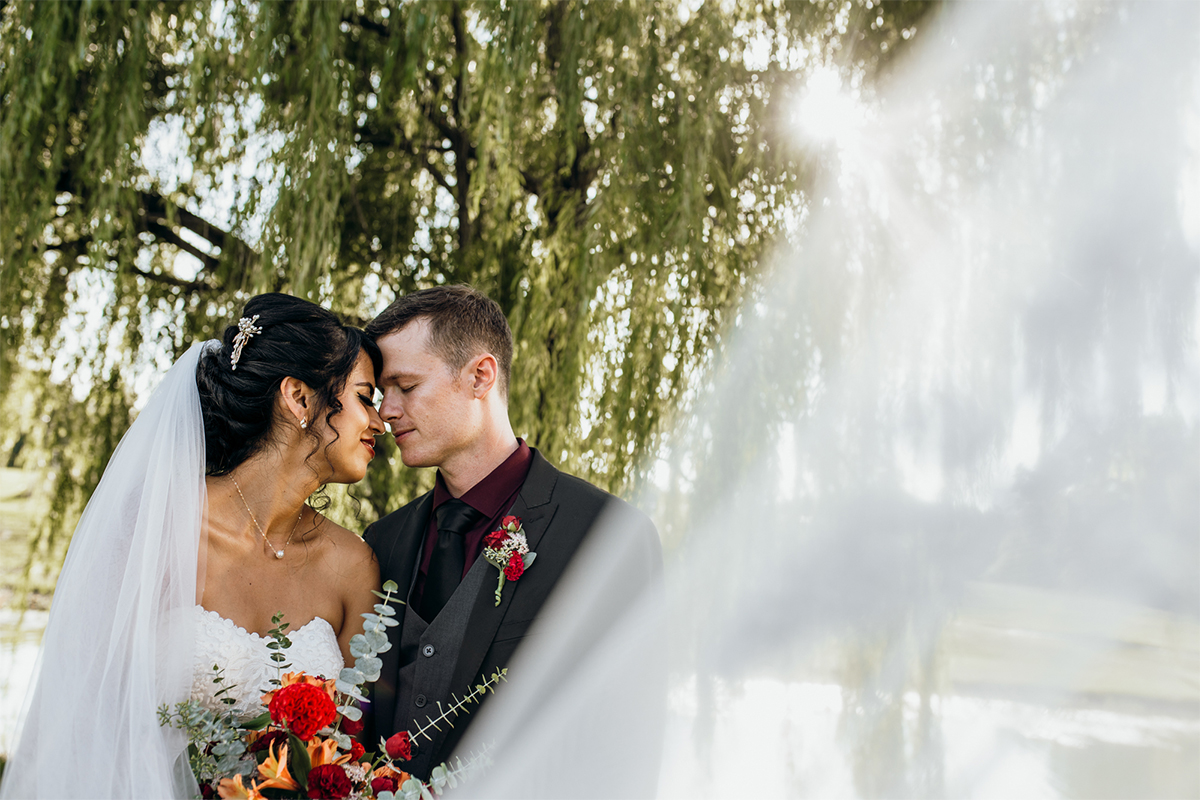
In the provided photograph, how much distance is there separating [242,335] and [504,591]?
807 millimetres

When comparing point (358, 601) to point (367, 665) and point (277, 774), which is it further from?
point (277, 774)

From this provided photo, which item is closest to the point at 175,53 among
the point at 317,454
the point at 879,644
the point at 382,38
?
the point at 382,38

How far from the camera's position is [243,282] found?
10.7 feet

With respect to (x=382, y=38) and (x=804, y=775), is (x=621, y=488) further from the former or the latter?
(x=382, y=38)

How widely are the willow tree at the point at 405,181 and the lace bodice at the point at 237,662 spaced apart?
1459mm

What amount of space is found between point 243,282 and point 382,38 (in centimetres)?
113

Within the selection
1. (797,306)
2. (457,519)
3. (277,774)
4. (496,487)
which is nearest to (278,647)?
(277,774)

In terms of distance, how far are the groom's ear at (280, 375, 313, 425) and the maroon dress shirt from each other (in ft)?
1.24

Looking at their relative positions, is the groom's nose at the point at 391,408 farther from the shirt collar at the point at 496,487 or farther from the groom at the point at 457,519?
the shirt collar at the point at 496,487

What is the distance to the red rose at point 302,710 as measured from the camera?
4.72ft

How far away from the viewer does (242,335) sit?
1932 millimetres

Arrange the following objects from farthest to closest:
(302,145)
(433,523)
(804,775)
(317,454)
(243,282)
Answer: (804,775), (243,282), (302,145), (433,523), (317,454)

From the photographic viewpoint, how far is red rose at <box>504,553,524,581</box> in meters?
1.90

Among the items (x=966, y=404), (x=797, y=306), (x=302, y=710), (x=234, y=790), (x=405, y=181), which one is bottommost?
(x=234, y=790)
